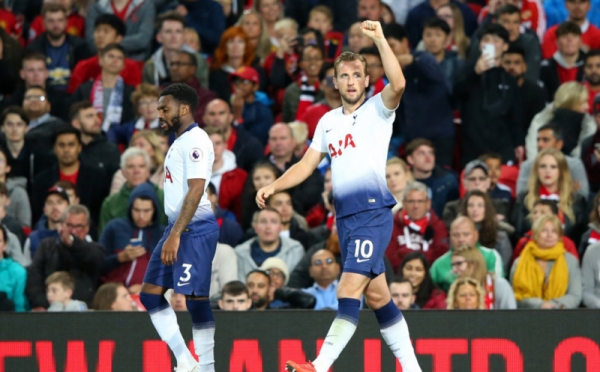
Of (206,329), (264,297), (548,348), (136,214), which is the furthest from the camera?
(136,214)

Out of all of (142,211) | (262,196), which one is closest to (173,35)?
(142,211)

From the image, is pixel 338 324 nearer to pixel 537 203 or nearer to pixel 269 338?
pixel 269 338

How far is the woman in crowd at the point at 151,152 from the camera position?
552 inches

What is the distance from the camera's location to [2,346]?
399 inches

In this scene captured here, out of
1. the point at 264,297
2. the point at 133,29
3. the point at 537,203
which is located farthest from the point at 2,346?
the point at 133,29

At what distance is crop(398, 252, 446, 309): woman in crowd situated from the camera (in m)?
11.9

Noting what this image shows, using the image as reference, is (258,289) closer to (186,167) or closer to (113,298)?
(113,298)

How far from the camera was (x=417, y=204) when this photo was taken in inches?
504

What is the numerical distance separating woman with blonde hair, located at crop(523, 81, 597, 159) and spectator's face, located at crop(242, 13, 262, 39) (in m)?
4.21

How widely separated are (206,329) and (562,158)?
5.56 meters

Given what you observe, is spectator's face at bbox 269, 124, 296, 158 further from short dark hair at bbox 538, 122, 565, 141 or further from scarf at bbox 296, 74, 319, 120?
short dark hair at bbox 538, 122, 565, 141

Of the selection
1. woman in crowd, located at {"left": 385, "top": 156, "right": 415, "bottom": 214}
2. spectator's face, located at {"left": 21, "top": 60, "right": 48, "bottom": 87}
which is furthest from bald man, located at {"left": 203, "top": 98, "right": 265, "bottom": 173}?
spectator's face, located at {"left": 21, "top": 60, "right": 48, "bottom": 87}

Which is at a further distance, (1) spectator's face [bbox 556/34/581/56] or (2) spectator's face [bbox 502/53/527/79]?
(1) spectator's face [bbox 556/34/581/56]

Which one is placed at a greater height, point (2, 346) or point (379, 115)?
point (379, 115)
